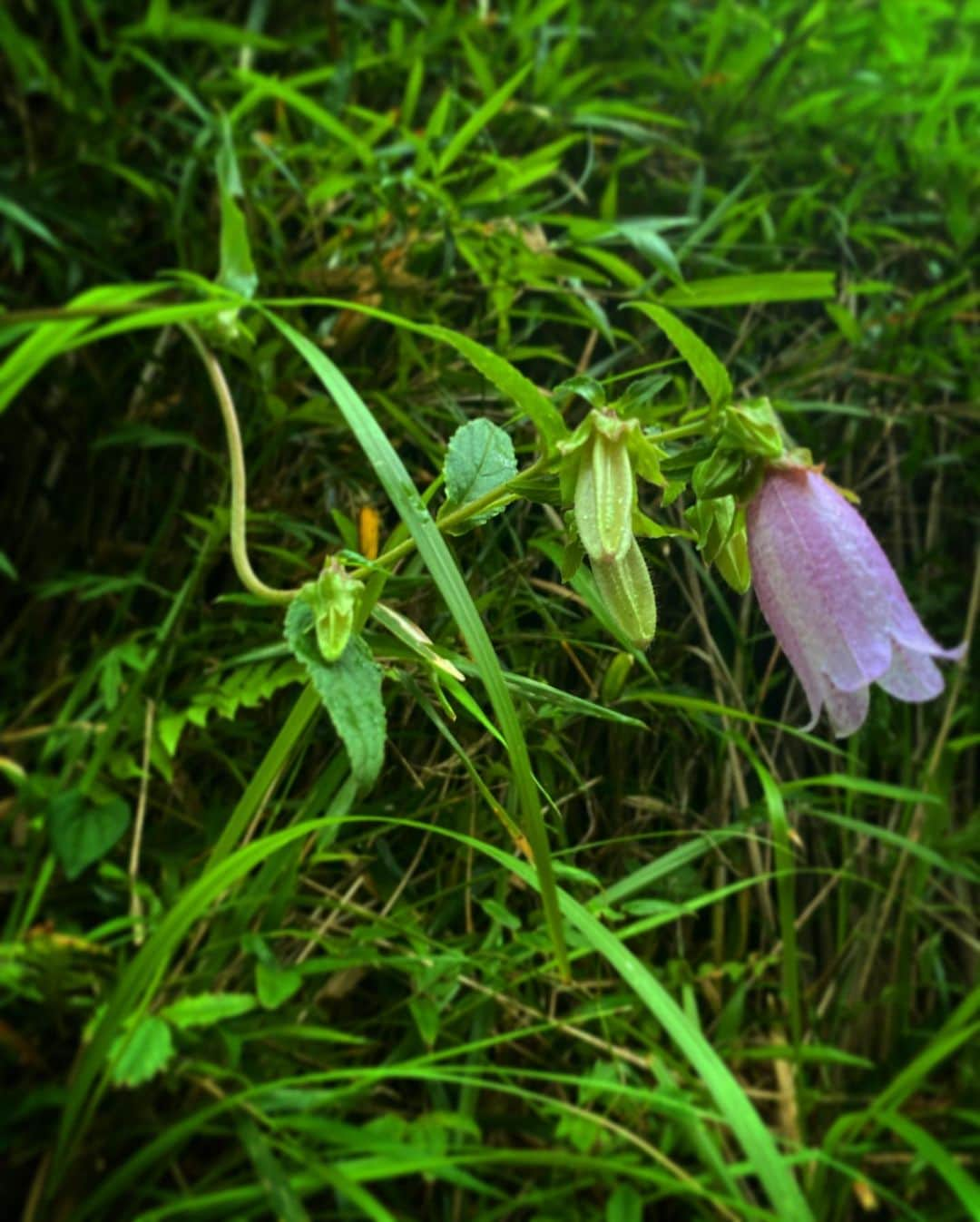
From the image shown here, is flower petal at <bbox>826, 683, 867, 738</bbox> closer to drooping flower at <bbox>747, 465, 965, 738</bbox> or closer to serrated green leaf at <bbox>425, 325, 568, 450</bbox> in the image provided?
drooping flower at <bbox>747, 465, 965, 738</bbox>

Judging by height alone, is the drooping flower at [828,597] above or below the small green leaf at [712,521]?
below

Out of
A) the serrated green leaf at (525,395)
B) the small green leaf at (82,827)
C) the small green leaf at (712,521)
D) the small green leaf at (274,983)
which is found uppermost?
the serrated green leaf at (525,395)

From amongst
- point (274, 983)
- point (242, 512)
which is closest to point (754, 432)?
point (242, 512)

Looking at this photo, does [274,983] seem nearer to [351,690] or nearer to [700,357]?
[351,690]

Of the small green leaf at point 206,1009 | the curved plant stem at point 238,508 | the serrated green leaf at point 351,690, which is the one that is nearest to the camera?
the serrated green leaf at point 351,690

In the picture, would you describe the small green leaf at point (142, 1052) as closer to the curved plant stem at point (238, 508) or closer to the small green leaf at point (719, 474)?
the curved plant stem at point (238, 508)

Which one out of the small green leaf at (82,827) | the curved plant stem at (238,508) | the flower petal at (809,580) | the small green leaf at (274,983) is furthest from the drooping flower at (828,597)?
the small green leaf at (82,827)

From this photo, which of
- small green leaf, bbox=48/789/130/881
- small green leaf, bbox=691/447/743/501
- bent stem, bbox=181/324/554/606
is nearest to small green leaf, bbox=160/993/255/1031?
small green leaf, bbox=48/789/130/881

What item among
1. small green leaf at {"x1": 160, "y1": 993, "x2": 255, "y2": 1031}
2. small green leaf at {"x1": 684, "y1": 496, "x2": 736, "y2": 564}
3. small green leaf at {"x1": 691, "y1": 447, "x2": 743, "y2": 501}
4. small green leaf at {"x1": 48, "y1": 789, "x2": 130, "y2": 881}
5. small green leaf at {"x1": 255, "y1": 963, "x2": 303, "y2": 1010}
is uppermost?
small green leaf at {"x1": 691, "y1": 447, "x2": 743, "y2": 501}

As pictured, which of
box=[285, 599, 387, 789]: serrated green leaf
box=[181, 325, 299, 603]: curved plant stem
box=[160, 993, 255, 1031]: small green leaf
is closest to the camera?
box=[285, 599, 387, 789]: serrated green leaf
